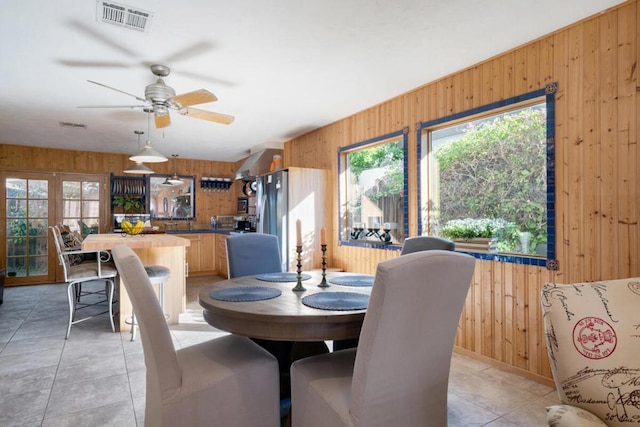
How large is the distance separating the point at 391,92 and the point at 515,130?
1.30m

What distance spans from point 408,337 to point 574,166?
1953mm

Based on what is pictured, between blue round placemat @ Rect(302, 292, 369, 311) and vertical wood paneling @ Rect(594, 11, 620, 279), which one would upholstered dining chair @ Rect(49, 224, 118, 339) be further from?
vertical wood paneling @ Rect(594, 11, 620, 279)

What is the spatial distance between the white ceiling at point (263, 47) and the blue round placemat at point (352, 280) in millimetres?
1712

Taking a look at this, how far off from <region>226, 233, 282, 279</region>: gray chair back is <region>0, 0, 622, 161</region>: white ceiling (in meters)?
1.48

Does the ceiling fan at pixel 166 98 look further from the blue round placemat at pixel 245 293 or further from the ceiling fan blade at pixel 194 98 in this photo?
the blue round placemat at pixel 245 293

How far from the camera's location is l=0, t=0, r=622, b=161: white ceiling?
219 cm

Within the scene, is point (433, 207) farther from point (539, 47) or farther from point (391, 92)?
point (539, 47)

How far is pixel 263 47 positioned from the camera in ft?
8.77

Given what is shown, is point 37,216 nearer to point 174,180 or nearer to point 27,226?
point 27,226

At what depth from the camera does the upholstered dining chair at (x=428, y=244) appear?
246 centimetres

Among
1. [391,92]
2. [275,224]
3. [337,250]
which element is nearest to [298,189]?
[275,224]

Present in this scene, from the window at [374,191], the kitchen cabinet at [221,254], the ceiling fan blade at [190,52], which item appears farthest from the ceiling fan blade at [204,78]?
the kitchen cabinet at [221,254]

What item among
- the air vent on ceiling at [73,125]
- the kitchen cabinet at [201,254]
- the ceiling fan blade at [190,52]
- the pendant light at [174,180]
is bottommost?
the kitchen cabinet at [201,254]

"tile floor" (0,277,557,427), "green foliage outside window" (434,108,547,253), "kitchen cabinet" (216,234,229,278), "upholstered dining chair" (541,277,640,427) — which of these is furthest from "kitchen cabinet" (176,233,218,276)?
"upholstered dining chair" (541,277,640,427)
